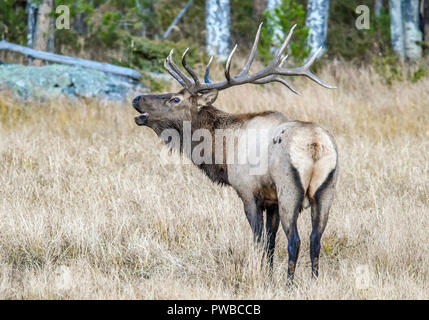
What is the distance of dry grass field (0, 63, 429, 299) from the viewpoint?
15.8 feet

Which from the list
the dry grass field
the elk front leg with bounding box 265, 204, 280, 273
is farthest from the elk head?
the elk front leg with bounding box 265, 204, 280, 273

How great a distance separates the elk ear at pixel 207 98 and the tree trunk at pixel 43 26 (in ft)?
26.3

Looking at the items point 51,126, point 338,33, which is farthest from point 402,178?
point 338,33

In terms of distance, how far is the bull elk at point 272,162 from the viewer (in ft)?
15.1

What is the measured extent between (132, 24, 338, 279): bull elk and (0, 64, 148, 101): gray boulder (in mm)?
4983

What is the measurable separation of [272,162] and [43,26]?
9.88 meters

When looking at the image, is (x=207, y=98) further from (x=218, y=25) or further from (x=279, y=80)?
(x=218, y=25)

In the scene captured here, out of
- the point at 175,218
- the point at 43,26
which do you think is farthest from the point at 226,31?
the point at 175,218

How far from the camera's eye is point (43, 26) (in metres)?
13.6

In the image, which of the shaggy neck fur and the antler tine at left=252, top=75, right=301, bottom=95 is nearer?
the shaggy neck fur

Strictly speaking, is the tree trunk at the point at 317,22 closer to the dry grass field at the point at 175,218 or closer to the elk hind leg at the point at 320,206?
the dry grass field at the point at 175,218

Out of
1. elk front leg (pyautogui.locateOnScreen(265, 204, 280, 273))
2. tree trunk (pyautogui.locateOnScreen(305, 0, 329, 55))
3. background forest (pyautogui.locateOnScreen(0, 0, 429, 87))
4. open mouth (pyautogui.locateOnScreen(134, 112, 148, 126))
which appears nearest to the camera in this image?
elk front leg (pyautogui.locateOnScreen(265, 204, 280, 273))

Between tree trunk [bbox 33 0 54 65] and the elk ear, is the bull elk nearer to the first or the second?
the elk ear

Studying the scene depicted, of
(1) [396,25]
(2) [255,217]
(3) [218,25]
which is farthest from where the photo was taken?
(1) [396,25]
